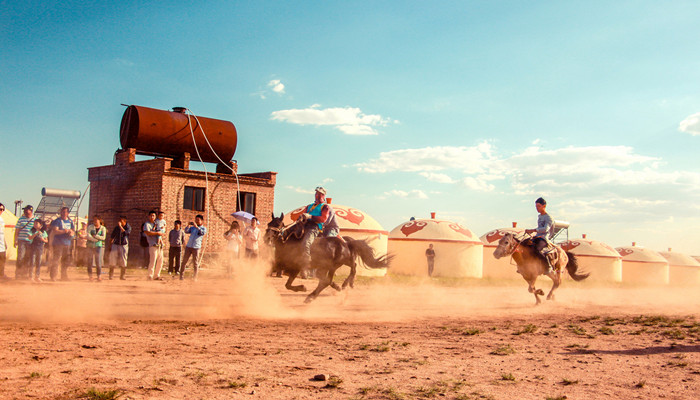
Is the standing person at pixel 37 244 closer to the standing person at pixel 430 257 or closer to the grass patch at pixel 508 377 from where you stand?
the grass patch at pixel 508 377

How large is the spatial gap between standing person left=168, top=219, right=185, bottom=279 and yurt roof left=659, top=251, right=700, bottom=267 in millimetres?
49920

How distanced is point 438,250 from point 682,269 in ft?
109

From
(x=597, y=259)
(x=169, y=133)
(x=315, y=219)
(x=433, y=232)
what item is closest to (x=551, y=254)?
(x=315, y=219)

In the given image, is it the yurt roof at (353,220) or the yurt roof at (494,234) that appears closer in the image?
the yurt roof at (353,220)

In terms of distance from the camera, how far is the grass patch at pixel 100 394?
4.42 m

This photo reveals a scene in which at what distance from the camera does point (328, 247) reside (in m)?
11.6

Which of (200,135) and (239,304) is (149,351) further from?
(200,135)

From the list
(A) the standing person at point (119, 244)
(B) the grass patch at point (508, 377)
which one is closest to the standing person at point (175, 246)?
(A) the standing person at point (119, 244)

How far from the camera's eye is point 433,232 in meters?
33.4

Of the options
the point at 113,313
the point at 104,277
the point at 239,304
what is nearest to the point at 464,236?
the point at 104,277

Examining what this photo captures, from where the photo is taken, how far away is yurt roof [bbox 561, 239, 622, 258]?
41.6 metres

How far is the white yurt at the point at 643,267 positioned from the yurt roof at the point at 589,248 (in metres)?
4.72

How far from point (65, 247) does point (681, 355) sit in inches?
529

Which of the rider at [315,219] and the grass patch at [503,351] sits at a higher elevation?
the rider at [315,219]
